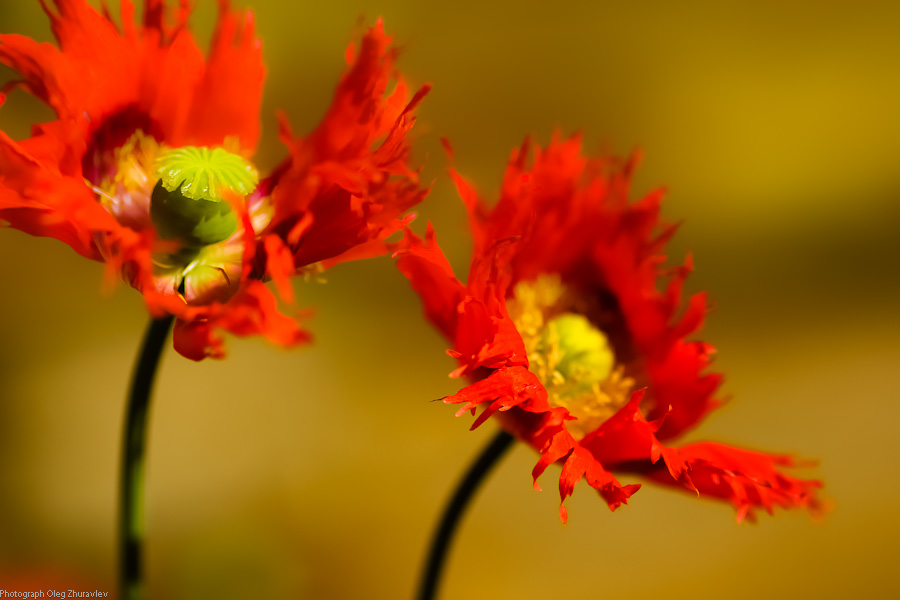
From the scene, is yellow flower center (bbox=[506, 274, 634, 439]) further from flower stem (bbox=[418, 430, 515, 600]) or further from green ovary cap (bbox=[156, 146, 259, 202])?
green ovary cap (bbox=[156, 146, 259, 202])

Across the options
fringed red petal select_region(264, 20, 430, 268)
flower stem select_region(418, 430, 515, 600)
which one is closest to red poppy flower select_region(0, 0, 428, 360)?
fringed red petal select_region(264, 20, 430, 268)

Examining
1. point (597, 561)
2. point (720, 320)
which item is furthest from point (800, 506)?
point (720, 320)

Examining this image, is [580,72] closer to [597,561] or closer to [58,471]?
[597,561]

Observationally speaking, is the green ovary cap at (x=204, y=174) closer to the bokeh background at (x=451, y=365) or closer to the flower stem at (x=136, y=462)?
the flower stem at (x=136, y=462)

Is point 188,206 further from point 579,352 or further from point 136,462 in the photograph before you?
point 579,352

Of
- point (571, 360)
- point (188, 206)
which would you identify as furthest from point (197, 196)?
point (571, 360)

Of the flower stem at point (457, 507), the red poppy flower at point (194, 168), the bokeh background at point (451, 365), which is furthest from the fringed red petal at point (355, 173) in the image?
the bokeh background at point (451, 365)

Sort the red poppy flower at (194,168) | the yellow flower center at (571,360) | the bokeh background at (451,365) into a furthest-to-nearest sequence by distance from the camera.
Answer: the bokeh background at (451,365) < the yellow flower center at (571,360) < the red poppy flower at (194,168)
